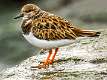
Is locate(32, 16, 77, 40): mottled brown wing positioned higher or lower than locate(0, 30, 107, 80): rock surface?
higher

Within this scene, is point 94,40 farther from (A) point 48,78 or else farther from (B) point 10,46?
Result: (B) point 10,46

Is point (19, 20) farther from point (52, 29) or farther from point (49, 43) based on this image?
point (49, 43)

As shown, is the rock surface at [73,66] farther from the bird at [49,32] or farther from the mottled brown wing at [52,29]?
the mottled brown wing at [52,29]

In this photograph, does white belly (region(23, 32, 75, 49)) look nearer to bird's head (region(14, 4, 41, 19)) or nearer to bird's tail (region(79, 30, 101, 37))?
bird's tail (region(79, 30, 101, 37))

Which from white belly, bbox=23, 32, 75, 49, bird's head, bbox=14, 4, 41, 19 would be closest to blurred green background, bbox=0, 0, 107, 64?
bird's head, bbox=14, 4, 41, 19

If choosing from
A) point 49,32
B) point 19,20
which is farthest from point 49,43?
point 19,20

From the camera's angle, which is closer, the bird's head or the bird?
the bird
